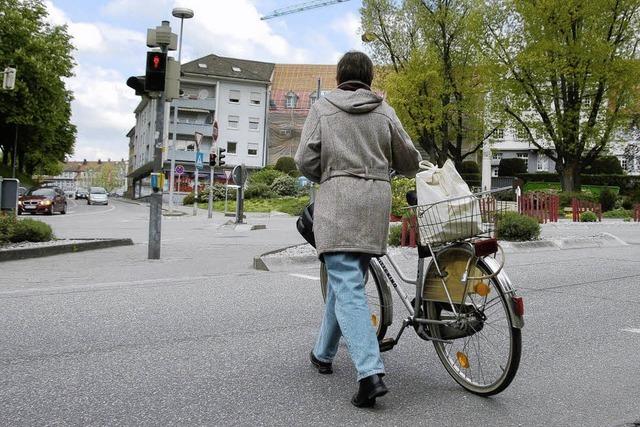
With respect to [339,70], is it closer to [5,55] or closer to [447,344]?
[447,344]

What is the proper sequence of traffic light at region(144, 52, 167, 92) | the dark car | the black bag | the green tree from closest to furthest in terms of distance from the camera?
1. the black bag
2. traffic light at region(144, 52, 167, 92)
3. the dark car
4. the green tree

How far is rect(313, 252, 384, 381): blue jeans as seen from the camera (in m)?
3.16

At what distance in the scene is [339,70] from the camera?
137 inches

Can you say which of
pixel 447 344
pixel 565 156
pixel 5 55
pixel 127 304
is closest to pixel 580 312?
pixel 447 344

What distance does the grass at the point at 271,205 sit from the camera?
32.8 meters

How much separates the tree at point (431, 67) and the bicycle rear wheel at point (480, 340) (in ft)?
111

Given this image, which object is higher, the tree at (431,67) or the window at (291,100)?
the window at (291,100)

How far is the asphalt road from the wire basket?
922 millimetres

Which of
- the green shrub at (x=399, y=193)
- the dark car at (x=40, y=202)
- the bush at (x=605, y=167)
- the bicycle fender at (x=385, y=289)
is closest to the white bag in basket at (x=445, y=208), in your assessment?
the bicycle fender at (x=385, y=289)

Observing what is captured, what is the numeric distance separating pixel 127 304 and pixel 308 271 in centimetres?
322

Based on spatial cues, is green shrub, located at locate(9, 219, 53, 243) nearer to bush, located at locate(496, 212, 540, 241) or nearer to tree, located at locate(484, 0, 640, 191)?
bush, located at locate(496, 212, 540, 241)

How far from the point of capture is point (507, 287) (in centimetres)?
321

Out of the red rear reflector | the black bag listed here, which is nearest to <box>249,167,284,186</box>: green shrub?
the black bag

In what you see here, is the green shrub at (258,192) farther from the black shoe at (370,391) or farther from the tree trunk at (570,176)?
the black shoe at (370,391)
